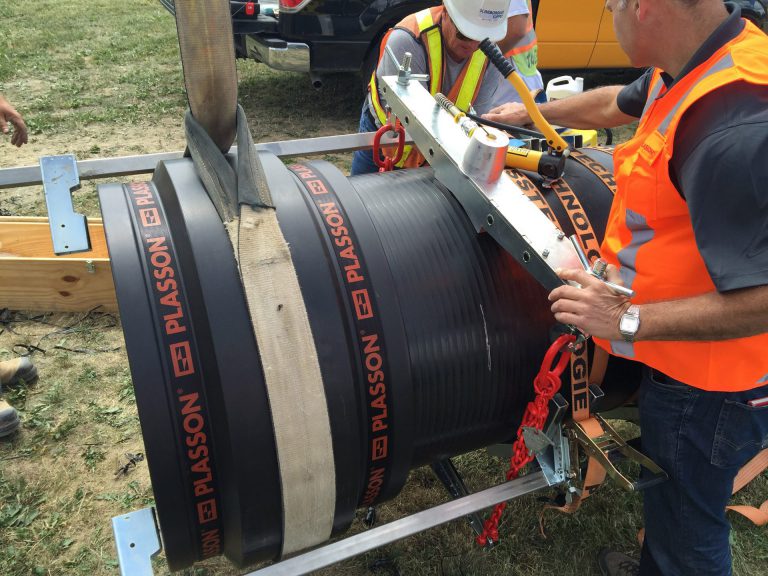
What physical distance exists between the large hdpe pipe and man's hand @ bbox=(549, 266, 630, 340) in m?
0.27

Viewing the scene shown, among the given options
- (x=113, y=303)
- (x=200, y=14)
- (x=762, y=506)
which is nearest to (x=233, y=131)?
(x=200, y=14)

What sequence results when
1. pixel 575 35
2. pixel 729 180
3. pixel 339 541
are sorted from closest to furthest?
pixel 729 180, pixel 339 541, pixel 575 35

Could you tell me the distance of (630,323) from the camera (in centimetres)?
160

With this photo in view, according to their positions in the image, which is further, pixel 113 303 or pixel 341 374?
pixel 113 303

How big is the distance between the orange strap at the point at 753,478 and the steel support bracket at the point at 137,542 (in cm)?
194

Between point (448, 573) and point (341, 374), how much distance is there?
1.31 m

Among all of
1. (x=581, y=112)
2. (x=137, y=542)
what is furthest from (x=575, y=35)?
(x=137, y=542)

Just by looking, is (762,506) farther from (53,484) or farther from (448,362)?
(53,484)

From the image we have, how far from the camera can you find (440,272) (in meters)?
1.89

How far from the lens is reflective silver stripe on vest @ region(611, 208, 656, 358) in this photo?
1.67 meters

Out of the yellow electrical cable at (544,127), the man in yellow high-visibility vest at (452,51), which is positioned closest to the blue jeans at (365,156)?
the man in yellow high-visibility vest at (452,51)

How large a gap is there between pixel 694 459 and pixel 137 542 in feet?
5.16

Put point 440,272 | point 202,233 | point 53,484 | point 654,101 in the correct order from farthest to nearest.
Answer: point 53,484 < point 440,272 < point 654,101 < point 202,233

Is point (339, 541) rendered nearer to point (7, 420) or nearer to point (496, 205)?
point (496, 205)
